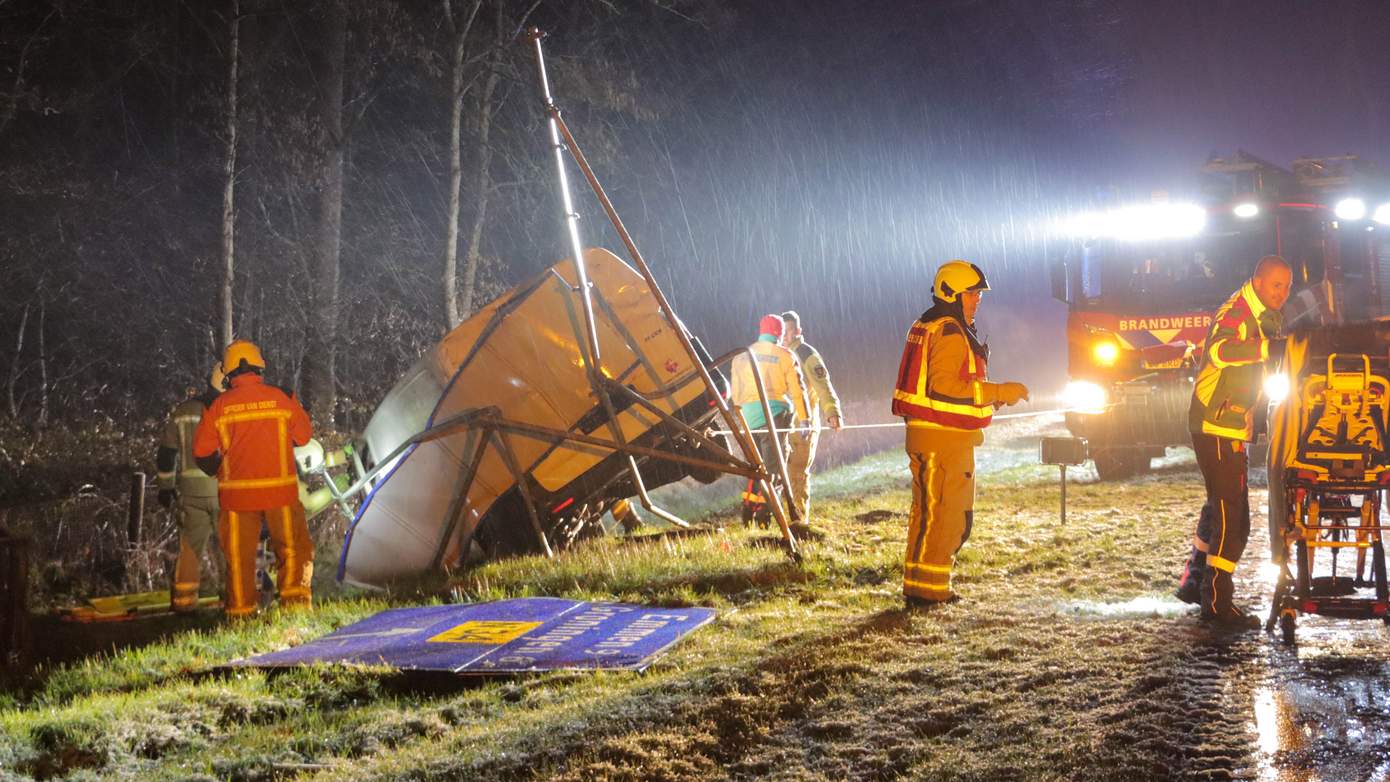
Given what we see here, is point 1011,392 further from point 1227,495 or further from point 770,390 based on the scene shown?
point 770,390

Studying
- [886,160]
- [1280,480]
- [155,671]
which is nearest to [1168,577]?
[1280,480]

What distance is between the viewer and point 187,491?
29.4 ft

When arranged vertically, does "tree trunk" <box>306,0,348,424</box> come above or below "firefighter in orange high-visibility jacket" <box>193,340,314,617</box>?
above

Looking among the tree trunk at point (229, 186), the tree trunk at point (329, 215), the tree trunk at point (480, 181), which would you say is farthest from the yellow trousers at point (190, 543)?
the tree trunk at point (480, 181)

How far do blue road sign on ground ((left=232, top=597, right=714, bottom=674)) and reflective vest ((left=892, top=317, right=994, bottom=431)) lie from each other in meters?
1.62

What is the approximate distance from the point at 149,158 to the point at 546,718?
15.5 meters

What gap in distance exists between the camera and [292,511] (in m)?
8.19

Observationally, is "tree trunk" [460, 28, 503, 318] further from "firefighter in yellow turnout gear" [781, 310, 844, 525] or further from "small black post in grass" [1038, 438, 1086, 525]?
"small black post in grass" [1038, 438, 1086, 525]

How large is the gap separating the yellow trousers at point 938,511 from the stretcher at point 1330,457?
153 cm

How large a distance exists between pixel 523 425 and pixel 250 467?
72.5 inches

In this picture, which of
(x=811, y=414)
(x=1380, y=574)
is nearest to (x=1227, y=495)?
(x=1380, y=574)

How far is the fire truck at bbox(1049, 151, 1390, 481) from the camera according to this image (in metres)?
12.4

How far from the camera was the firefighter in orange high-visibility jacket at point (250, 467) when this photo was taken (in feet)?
26.1

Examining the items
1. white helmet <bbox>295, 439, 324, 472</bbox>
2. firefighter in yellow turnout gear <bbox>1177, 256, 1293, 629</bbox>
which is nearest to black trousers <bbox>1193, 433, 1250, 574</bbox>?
firefighter in yellow turnout gear <bbox>1177, 256, 1293, 629</bbox>
